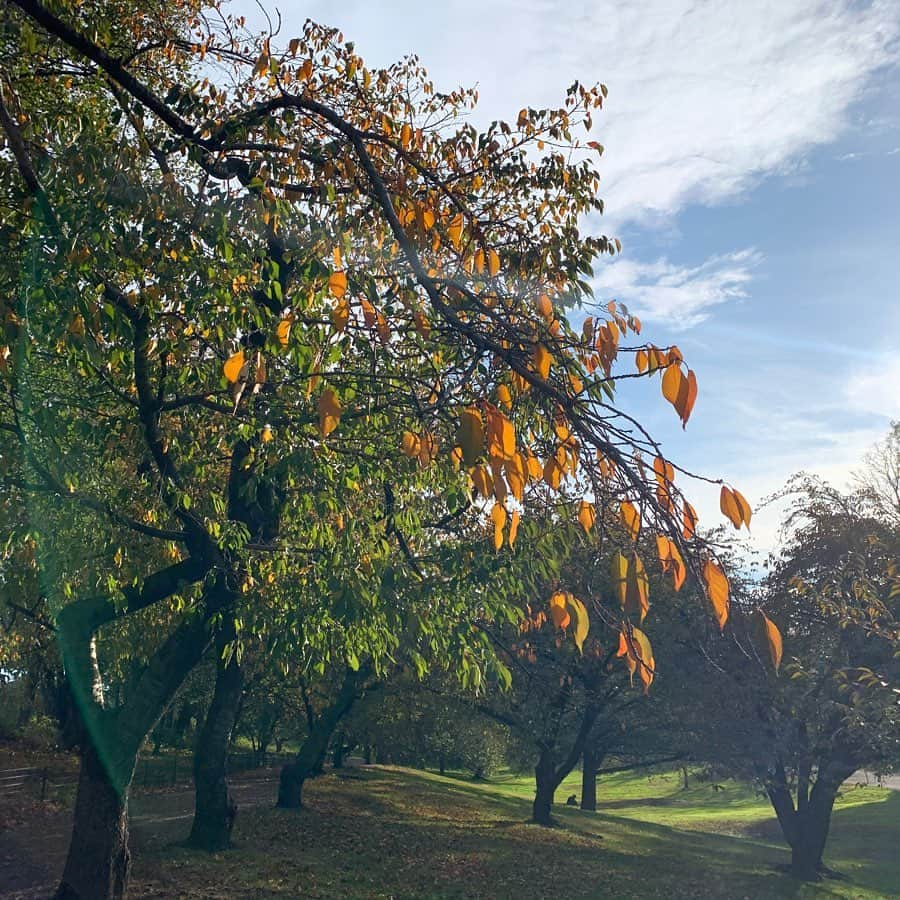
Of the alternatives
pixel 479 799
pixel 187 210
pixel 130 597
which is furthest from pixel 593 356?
pixel 479 799

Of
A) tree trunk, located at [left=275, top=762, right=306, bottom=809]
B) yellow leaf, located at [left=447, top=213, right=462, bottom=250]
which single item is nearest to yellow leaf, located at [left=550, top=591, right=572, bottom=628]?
yellow leaf, located at [left=447, top=213, right=462, bottom=250]

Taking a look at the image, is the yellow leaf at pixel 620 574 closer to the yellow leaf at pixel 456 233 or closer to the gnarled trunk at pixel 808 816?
the yellow leaf at pixel 456 233

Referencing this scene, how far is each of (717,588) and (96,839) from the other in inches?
441

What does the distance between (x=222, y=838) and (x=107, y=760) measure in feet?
27.6

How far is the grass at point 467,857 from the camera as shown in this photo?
54.1ft

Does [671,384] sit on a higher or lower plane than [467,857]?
higher

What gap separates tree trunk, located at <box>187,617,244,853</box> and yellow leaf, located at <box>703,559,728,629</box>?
54.5 ft

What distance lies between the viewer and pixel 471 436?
7.60ft

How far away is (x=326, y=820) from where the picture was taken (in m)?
24.3

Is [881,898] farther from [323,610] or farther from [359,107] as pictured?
[359,107]

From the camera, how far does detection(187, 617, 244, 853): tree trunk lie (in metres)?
17.7

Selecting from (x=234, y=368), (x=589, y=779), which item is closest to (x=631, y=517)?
(x=234, y=368)

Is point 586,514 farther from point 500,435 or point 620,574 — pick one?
point 500,435

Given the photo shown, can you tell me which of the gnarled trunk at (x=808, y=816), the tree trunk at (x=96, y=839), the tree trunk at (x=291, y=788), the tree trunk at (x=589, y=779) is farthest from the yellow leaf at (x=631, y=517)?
the tree trunk at (x=589, y=779)
